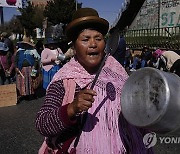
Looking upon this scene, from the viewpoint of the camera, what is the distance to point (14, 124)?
17.2 feet

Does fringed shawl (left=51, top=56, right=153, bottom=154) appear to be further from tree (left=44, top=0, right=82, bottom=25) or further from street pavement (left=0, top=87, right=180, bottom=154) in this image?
tree (left=44, top=0, right=82, bottom=25)

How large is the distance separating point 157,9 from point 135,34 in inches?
253

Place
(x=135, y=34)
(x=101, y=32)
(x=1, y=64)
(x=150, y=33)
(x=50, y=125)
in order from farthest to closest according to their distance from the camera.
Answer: (x=135, y=34) → (x=150, y=33) → (x=1, y=64) → (x=101, y=32) → (x=50, y=125)

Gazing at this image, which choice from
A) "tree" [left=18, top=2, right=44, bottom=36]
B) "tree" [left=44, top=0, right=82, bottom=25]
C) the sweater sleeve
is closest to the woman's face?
the sweater sleeve

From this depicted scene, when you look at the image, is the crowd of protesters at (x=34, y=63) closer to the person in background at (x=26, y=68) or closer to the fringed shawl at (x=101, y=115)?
the person in background at (x=26, y=68)

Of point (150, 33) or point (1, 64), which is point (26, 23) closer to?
point (150, 33)

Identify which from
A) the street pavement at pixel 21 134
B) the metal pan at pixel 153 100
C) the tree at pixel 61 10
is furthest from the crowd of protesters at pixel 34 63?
the tree at pixel 61 10

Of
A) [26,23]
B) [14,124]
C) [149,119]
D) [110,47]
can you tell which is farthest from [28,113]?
[26,23]

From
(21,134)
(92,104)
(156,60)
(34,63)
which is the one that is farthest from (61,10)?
(92,104)

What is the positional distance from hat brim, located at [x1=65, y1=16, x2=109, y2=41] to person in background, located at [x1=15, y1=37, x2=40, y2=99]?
539 centimetres

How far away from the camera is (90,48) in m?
1.60

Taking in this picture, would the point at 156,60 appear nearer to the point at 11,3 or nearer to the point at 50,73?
the point at 50,73

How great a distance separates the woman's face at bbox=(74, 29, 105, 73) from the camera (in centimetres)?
160

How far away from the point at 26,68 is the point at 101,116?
5610 mm
